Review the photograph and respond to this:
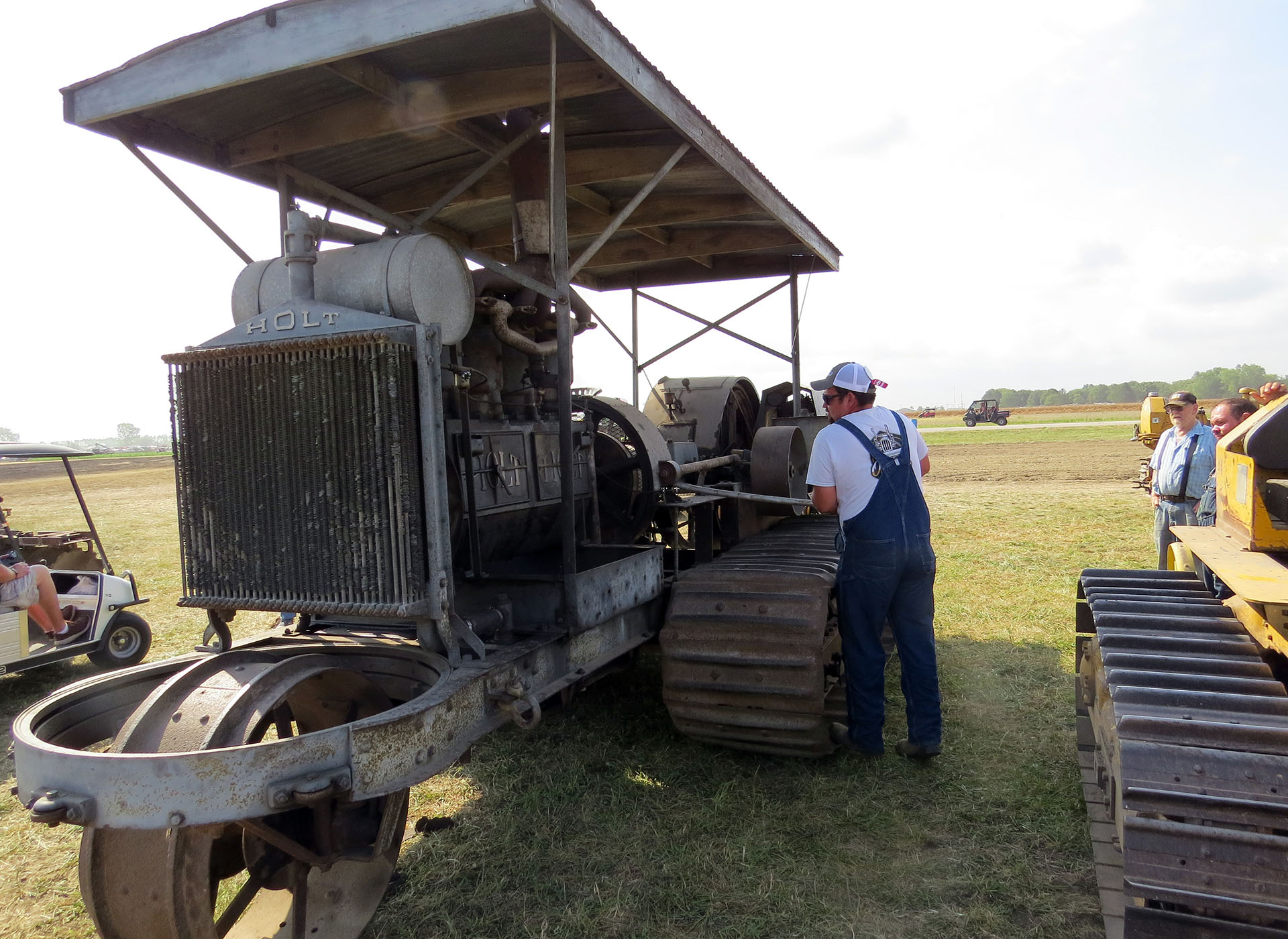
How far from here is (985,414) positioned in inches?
2111

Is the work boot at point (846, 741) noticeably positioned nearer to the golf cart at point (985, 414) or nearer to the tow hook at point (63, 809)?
the tow hook at point (63, 809)

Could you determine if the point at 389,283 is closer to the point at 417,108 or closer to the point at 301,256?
the point at 301,256

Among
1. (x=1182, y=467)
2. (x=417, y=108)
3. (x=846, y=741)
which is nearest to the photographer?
(x=417, y=108)

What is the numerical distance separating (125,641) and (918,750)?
20.0 feet

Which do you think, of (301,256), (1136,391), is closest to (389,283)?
(301,256)

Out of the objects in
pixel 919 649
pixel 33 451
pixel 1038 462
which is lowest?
pixel 1038 462

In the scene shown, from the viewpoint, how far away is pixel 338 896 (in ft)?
10.2

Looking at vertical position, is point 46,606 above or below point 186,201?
below

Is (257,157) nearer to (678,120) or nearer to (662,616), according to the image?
(678,120)

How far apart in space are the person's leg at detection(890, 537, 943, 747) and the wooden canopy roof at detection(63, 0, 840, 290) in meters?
2.30

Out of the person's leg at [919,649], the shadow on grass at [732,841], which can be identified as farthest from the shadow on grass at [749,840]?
the person's leg at [919,649]

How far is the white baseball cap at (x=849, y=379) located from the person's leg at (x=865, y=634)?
2.62 ft

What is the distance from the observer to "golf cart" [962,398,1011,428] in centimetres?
5300

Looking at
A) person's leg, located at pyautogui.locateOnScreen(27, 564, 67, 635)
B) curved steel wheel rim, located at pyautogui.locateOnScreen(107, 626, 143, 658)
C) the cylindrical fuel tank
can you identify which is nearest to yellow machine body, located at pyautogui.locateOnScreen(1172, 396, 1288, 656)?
the cylindrical fuel tank
